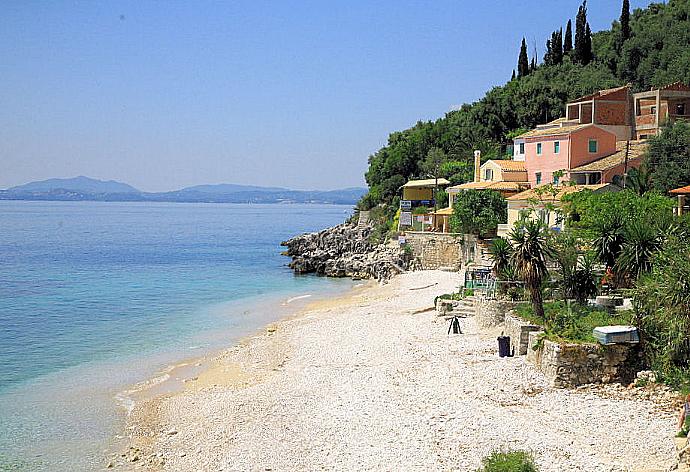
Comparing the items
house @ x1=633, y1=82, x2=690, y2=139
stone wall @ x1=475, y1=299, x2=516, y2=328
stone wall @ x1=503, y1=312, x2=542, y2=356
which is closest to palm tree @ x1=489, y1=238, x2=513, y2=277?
stone wall @ x1=475, y1=299, x2=516, y2=328

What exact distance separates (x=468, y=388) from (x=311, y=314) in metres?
20.0

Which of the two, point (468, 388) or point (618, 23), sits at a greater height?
point (618, 23)

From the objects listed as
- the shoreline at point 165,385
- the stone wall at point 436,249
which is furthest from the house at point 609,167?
the shoreline at point 165,385

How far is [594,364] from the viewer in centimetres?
1984

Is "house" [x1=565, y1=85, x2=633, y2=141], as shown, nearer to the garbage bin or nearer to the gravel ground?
the gravel ground

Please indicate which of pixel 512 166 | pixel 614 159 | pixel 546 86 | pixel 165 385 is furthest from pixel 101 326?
pixel 546 86

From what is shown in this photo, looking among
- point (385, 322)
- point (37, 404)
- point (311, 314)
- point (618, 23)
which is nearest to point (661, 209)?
point (385, 322)

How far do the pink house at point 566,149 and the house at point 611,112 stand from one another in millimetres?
5373

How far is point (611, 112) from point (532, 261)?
37.7 m

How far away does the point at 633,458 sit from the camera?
14.8 metres

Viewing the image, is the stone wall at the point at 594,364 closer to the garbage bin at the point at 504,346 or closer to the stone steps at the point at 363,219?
the garbage bin at the point at 504,346

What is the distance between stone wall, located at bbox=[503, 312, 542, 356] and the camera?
22891 mm

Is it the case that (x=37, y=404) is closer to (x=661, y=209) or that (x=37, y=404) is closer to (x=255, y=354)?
(x=255, y=354)

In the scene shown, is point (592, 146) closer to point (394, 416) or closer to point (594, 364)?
point (594, 364)
